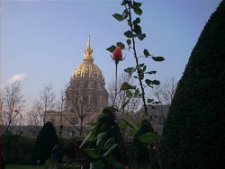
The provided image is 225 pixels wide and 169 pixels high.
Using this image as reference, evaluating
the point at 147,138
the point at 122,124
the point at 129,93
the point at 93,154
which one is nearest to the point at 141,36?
the point at 129,93

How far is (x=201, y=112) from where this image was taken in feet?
14.0

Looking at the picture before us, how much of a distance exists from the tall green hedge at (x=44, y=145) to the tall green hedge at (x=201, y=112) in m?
20.7

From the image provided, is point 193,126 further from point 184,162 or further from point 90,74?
point 90,74

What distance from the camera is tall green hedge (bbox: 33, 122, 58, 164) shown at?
2434 centimetres

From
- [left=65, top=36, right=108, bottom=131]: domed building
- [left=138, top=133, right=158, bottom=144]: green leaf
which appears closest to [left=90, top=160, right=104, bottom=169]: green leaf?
[left=138, top=133, right=158, bottom=144]: green leaf

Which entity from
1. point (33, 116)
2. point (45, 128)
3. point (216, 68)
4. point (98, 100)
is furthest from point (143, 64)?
point (98, 100)

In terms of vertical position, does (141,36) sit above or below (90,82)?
below

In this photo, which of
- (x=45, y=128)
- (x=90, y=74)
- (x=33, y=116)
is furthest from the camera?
(x=90, y=74)

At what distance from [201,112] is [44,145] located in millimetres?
21562

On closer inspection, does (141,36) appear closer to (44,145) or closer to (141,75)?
(141,75)

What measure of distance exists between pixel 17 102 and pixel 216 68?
51286 mm

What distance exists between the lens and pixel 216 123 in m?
4.17

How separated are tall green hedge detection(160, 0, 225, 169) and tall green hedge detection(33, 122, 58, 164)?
2070 centimetres

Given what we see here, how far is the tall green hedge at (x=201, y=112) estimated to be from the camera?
414cm
